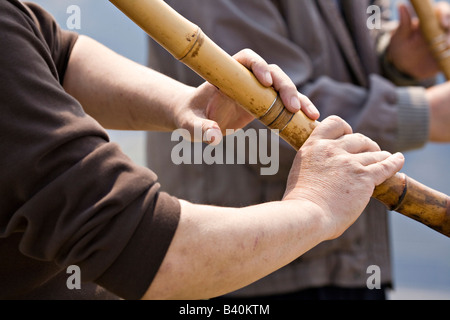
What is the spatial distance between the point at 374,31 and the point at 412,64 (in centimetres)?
23

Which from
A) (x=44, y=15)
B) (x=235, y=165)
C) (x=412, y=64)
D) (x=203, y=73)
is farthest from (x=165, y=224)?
(x=412, y=64)

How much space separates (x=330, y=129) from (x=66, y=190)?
47cm

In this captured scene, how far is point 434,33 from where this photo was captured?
198 centimetres

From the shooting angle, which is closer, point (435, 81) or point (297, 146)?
point (297, 146)

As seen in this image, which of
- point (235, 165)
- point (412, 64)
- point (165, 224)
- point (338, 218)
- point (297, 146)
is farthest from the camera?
point (412, 64)

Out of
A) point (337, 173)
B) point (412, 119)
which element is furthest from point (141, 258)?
point (412, 119)

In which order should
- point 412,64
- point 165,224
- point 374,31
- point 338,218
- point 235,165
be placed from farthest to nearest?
1. point 374,31
2. point 412,64
3. point 235,165
4. point 338,218
5. point 165,224

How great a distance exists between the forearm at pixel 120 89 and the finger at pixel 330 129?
284 mm

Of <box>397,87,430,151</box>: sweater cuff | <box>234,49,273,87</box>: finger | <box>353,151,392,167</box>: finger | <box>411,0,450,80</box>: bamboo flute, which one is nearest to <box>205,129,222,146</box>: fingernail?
<box>234,49,273,87</box>: finger

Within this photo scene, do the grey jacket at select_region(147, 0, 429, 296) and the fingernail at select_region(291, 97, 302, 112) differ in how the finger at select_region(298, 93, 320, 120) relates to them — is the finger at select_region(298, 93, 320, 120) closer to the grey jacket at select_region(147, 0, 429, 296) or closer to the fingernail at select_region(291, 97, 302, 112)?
the fingernail at select_region(291, 97, 302, 112)

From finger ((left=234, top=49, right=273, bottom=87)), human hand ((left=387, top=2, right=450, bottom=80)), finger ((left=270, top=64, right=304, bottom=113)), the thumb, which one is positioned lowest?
the thumb

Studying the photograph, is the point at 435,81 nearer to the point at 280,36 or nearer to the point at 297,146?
the point at 280,36

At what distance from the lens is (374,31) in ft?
7.32

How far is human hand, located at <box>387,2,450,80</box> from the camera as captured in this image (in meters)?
2.06
